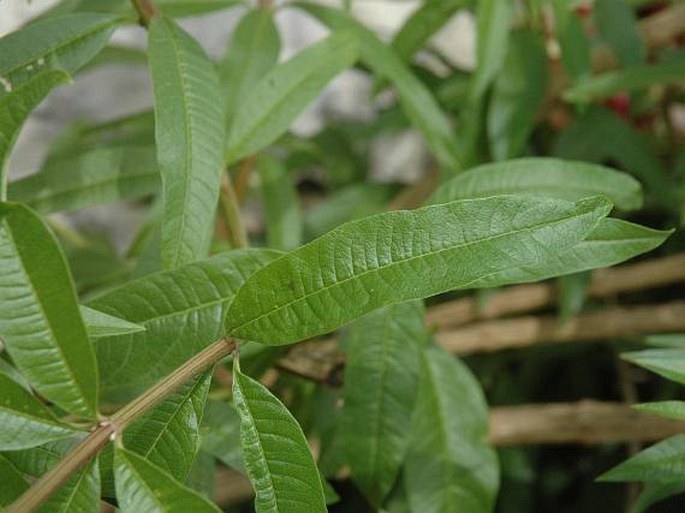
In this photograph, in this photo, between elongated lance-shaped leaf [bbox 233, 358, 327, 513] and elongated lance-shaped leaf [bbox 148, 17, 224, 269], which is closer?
elongated lance-shaped leaf [bbox 233, 358, 327, 513]

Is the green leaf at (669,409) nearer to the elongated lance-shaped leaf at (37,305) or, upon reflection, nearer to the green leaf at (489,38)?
the elongated lance-shaped leaf at (37,305)

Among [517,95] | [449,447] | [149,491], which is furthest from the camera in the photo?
[517,95]

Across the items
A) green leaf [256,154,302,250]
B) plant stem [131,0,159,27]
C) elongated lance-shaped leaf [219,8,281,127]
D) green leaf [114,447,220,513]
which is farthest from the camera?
green leaf [256,154,302,250]

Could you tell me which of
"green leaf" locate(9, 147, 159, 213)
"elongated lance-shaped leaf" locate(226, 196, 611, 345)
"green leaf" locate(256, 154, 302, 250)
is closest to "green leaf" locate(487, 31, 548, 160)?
"green leaf" locate(256, 154, 302, 250)

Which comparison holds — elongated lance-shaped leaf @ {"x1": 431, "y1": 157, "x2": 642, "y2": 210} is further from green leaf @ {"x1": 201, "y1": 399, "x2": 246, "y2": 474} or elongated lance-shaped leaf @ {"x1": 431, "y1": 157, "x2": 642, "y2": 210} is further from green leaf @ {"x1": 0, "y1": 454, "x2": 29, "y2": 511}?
green leaf @ {"x1": 0, "y1": 454, "x2": 29, "y2": 511}

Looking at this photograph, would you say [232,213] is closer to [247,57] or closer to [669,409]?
[247,57]

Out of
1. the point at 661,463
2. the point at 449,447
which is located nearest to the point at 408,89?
the point at 449,447
